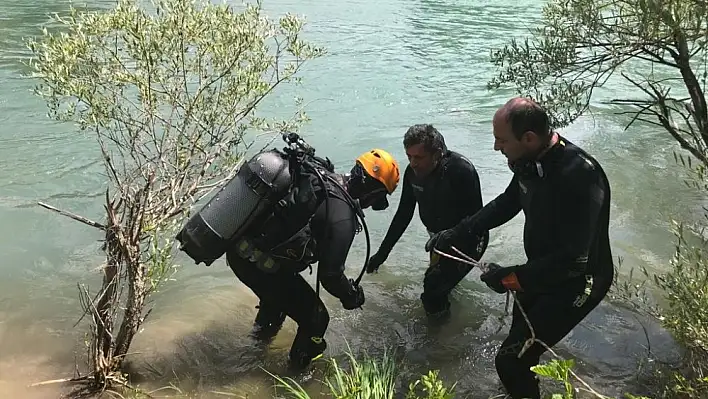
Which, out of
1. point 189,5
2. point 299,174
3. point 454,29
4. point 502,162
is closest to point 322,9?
point 454,29

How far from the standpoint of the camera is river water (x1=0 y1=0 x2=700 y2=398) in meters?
5.27

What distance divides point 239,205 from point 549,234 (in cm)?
192

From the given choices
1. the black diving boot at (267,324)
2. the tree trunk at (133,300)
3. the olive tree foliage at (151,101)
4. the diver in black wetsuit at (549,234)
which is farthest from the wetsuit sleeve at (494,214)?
the tree trunk at (133,300)

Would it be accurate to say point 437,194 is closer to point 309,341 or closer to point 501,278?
point 501,278

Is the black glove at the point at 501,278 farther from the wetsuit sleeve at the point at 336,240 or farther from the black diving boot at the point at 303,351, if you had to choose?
the black diving boot at the point at 303,351

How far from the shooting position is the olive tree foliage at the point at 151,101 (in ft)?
14.8

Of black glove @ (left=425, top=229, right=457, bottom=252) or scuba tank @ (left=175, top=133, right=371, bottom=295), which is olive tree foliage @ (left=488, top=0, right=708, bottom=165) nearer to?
black glove @ (left=425, top=229, right=457, bottom=252)

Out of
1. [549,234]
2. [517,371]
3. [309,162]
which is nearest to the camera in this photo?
[549,234]

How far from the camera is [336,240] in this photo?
4.10 m

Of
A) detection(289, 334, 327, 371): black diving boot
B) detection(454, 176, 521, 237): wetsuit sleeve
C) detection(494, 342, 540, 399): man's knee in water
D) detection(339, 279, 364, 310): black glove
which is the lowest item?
detection(289, 334, 327, 371): black diving boot

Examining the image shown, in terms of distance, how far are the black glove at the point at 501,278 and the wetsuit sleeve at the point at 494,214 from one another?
56 centimetres

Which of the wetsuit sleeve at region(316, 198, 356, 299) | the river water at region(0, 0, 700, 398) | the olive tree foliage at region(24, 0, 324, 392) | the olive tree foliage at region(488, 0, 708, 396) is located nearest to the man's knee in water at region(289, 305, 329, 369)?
the river water at region(0, 0, 700, 398)

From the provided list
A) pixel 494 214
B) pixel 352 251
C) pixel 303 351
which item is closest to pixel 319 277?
pixel 303 351

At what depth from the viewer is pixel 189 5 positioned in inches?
199
